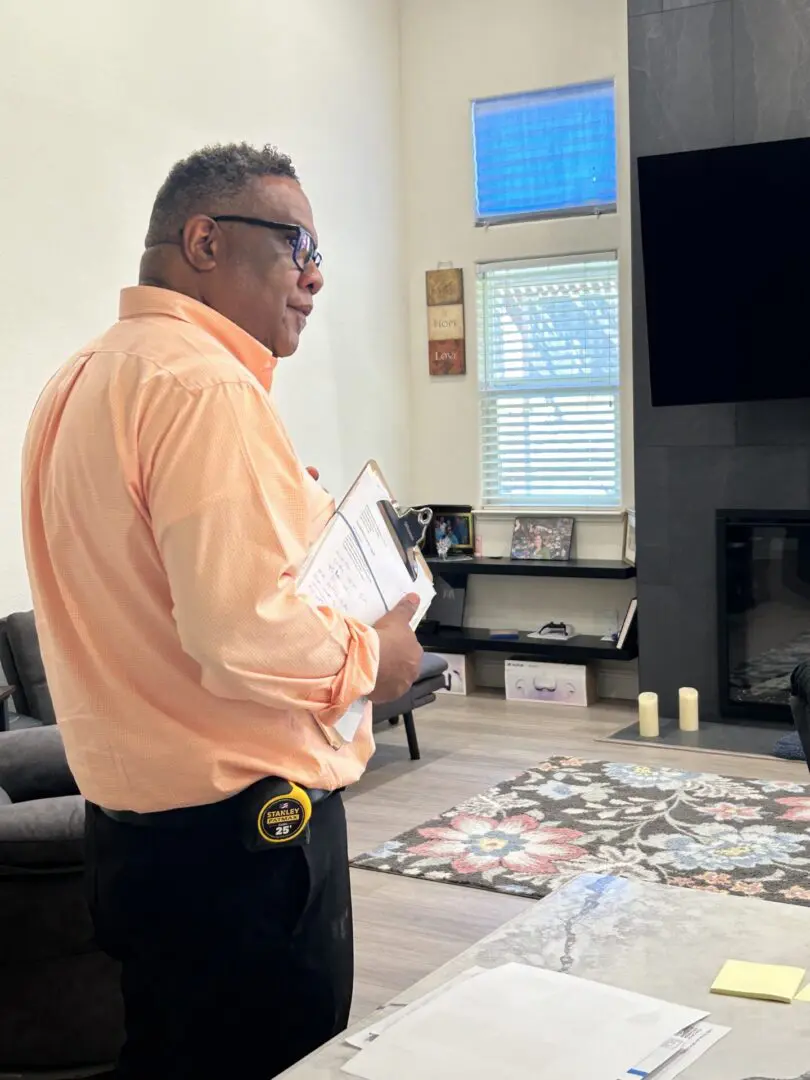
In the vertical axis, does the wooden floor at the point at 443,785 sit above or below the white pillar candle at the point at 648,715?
below

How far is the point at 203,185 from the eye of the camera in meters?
1.50

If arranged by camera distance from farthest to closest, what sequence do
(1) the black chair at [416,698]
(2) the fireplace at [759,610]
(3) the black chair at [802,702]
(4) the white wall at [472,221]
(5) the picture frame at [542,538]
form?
(5) the picture frame at [542,538], (4) the white wall at [472,221], (2) the fireplace at [759,610], (1) the black chair at [416,698], (3) the black chair at [802,702]

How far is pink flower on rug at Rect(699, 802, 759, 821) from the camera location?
14.0 feet

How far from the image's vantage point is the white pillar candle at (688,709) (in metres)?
5.47

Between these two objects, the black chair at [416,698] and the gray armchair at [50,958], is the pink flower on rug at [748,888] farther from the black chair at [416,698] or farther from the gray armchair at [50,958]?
the gray armchair at [50,958]

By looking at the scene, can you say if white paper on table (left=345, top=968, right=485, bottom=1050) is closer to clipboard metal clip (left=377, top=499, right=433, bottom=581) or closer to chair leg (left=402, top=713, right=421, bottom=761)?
clipboard metal clip (left=377, top=499, right=433, bottom=581)

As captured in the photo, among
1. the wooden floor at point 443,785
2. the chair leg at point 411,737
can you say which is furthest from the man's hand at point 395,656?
the chair leg at point 411,737

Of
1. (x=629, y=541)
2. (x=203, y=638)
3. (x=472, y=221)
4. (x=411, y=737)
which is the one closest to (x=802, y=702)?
(x=203, y=638)

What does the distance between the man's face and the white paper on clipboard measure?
0.21 meters

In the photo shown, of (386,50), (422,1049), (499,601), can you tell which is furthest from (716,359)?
(422,1049)

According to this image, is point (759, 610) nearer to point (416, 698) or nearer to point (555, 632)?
point (555, 632)

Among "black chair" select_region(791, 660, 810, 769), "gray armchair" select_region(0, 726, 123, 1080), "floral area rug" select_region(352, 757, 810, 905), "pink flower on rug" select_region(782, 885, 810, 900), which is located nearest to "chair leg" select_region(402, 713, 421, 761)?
"floral area rug" select_region(352, 757, 810, 905)

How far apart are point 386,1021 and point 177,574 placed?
50cm

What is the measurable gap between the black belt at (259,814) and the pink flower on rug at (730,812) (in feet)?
10.3
